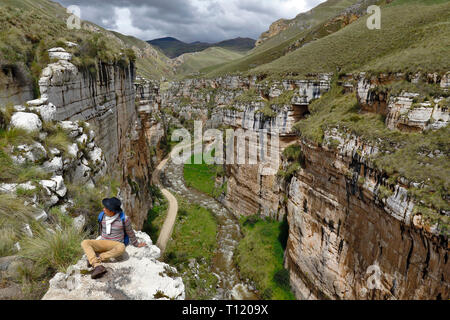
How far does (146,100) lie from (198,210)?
40.2ft

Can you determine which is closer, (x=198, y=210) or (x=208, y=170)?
(x=198, y=210)

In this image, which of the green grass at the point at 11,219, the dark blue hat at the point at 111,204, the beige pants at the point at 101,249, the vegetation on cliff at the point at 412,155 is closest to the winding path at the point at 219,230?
the vegetation on cliff at the point at 412,155

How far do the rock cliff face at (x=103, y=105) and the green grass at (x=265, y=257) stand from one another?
840cm

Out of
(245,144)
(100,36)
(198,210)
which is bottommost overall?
(198,210)

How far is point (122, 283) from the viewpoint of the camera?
3.95m

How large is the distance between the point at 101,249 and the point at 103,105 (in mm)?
9719

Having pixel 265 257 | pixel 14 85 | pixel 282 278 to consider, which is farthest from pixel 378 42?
pixel 14 85

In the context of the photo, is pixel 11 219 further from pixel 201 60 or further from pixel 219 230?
pixel 201 60

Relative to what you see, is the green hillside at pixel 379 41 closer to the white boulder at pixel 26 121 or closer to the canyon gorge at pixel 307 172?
the canyon gorge at pixel 307 172

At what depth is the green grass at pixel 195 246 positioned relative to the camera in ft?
52.6

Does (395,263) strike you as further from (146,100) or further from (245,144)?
(146,100)

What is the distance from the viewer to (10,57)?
7.27m

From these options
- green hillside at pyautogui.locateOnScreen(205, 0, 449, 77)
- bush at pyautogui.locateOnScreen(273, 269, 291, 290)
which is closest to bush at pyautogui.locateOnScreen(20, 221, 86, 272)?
bush at pyautogui.locateOnScreen(273, 269, 291, 290)

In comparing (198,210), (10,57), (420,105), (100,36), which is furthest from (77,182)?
(198,210)
